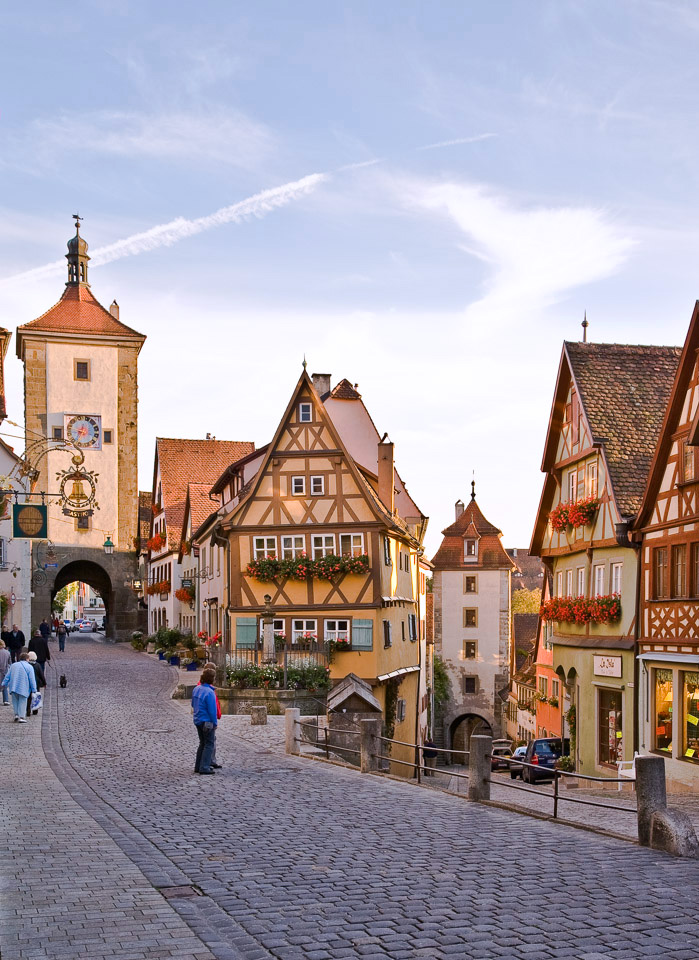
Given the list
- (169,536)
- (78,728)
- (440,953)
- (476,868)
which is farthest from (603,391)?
(169,536)

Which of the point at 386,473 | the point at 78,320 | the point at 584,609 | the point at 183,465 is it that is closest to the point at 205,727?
the point at 584,609

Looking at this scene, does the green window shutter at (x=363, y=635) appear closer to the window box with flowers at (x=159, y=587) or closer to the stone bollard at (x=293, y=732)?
the stone bollard at (x=293, y=732)

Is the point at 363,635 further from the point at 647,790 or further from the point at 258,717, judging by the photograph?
the point at 647,790

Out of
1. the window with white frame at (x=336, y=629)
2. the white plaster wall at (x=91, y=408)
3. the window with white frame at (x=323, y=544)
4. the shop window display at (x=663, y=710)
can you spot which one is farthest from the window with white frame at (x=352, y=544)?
the white plaster wall at (x=91, y=408)

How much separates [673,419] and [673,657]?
4.97m

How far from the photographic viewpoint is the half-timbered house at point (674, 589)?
72.5 feet

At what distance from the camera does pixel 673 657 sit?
22656 mm

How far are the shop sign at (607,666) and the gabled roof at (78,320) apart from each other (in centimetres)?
4489

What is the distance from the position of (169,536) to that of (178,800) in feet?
146

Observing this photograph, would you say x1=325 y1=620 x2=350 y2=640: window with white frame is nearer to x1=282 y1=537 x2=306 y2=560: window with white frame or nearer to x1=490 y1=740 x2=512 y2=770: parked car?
x1=282 y1=537 x2=306 y2=560: window with white frame

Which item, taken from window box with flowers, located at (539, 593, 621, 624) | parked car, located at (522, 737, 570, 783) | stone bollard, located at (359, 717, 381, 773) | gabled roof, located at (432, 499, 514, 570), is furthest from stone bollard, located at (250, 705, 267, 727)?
gabled roof, located at (432, 499, 514, 570)

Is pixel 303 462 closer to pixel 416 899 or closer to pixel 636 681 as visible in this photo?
pixel 636 681

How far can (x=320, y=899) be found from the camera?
8.66 metres

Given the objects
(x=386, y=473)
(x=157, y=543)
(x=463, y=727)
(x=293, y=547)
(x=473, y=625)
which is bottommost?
(x=463, y=727)
